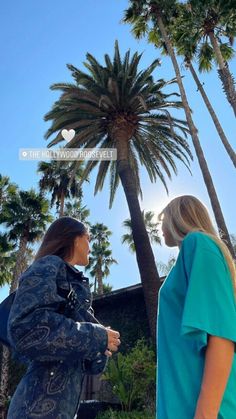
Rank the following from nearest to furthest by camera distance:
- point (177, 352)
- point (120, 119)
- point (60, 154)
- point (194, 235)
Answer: point (177, 352) → point (194, 235) → point (120, 119) → point (60, 154)

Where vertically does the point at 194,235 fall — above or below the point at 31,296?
above

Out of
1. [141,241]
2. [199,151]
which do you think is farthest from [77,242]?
[199,151]

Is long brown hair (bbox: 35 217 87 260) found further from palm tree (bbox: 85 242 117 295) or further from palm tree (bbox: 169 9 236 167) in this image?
palm tree (bbox: 85 242 117 295)

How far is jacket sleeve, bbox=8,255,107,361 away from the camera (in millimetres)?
1829

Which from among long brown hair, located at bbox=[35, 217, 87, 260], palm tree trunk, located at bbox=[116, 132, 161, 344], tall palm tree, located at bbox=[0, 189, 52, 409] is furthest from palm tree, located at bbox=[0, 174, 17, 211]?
long brown hair, located at bbox=[35, 217, 87, 260]

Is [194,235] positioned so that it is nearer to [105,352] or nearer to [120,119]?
[105,352]

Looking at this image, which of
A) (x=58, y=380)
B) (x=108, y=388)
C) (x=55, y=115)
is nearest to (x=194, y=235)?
(x=58, y=380)

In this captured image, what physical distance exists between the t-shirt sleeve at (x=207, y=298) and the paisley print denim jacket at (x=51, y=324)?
0.55m

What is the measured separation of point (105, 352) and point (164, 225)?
2.38 feet

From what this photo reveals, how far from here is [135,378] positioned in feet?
38.2

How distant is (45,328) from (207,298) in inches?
29.5

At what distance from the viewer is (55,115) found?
18344 millimetres

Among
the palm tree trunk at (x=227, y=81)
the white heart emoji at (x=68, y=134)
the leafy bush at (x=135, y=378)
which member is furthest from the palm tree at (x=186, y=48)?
the leafy bush at (x=135, y=378)

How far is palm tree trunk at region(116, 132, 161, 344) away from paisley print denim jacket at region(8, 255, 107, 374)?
11.4 m
